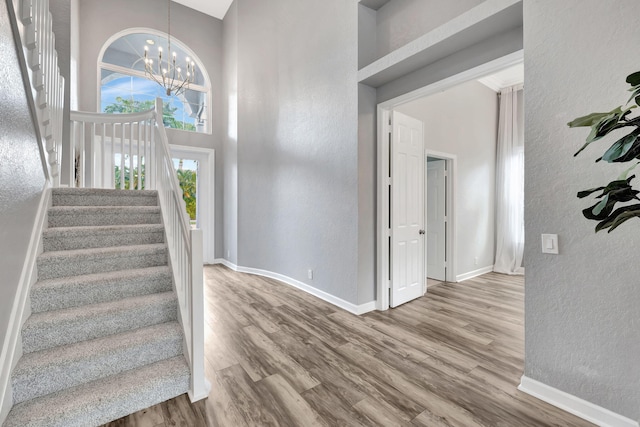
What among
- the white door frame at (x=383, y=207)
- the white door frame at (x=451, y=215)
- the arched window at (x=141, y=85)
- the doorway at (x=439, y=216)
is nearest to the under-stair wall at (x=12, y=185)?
the white door frame at (x=383, y=207)

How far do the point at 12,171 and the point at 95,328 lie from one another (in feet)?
3.57

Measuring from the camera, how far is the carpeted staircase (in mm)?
1575

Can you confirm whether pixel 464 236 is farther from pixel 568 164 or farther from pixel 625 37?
pixel 625 37

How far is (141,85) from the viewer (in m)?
5.31

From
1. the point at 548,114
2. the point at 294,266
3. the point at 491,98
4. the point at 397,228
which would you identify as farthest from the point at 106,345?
the point at 491,98

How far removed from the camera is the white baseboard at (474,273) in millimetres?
4711

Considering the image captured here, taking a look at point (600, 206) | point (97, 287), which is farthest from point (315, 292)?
point (600, 206)

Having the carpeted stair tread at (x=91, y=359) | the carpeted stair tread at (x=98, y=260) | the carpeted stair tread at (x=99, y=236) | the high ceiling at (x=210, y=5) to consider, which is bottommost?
the carpeted stair tread at (x=91, y=359)

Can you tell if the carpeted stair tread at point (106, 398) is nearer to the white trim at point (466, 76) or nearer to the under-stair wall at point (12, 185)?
the under-stair wall at point (12, 185)

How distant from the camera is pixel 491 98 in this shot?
17.7 ft

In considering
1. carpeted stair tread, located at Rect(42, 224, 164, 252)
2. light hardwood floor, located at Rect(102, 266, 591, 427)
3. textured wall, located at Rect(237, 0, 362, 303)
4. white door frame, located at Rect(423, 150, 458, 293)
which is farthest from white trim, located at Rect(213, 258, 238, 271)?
white door frame, located at Rect(423, 150, 458, 293)

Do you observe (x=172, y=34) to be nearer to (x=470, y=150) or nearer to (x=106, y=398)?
(x=470, y=150)

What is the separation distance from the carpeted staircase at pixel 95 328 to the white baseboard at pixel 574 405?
2.26m

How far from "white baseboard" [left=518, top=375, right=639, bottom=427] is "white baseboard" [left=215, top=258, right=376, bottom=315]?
5.21 feet
